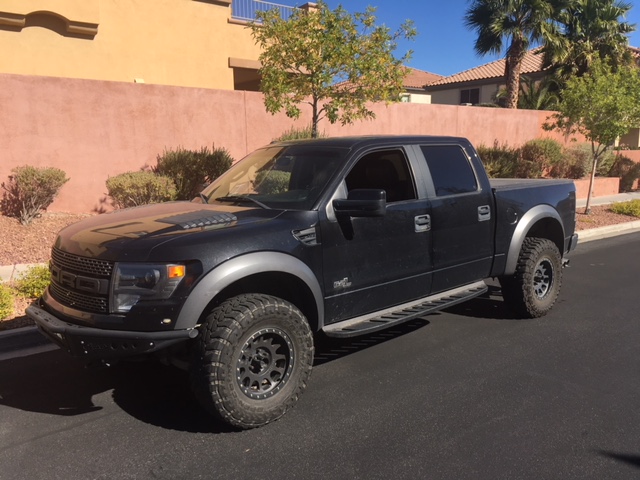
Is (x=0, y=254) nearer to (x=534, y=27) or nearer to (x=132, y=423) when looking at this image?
(x=132, y=423)

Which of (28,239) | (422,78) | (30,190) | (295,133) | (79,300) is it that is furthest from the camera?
(422,78)

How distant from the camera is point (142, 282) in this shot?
129 inches

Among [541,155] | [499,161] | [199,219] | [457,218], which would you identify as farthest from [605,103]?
[199,219]

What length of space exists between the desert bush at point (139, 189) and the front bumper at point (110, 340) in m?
5.99

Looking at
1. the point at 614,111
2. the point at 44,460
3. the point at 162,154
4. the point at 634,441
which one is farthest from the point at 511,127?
the point at 44,460

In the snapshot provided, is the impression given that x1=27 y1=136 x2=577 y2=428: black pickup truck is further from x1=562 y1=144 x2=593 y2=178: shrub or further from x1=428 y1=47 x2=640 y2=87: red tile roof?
x1=428 y1=47 x2=640 y2=87: red tile roof

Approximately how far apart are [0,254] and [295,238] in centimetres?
545

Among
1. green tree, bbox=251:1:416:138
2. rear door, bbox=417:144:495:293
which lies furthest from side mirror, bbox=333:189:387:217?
green tree, bbox=251:1:416:138

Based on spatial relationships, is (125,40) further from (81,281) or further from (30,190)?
(81,281)

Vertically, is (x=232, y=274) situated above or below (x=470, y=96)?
below

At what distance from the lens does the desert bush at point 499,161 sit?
1526cm

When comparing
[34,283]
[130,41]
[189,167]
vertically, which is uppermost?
[130,41]

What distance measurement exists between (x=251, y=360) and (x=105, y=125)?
770cm

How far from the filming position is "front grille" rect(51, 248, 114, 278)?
11.0 feet
